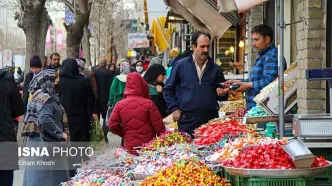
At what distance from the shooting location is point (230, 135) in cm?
618

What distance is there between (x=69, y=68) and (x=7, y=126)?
97.2 inches

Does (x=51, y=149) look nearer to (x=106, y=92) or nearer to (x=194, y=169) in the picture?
(x=194, y=169)

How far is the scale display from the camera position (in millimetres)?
5191

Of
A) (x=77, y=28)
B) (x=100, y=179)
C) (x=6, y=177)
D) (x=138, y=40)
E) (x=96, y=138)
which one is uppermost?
(x=138, y=40)

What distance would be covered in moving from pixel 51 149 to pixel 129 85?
51.5 inches

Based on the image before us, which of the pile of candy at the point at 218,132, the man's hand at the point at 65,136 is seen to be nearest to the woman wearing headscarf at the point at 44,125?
the man's hand at the point at 65,136

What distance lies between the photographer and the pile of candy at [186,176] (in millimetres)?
4719

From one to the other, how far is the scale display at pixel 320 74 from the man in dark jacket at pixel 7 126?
395 cm

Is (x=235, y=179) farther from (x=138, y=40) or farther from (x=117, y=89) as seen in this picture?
(x=138, y=40)

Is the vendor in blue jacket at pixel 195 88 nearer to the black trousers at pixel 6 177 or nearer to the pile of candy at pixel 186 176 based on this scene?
the black trousers at pixel 6 177

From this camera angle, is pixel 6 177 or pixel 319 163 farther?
pixel 6 177

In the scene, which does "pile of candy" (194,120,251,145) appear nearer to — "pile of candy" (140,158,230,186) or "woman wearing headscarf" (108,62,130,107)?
"pile of candy" (140,158,230,186)

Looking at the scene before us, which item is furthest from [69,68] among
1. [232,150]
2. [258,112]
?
[232,150]

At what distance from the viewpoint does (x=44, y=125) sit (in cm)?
780
